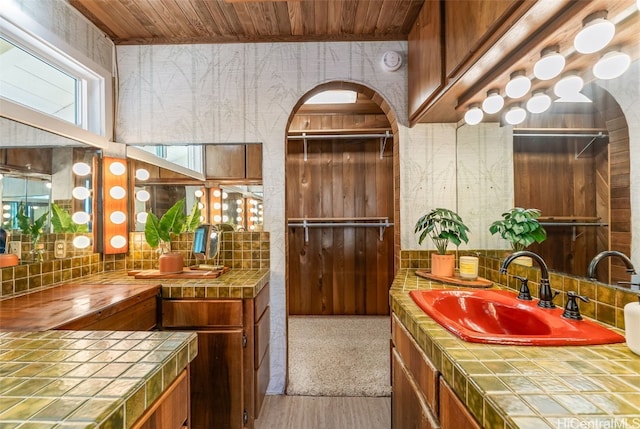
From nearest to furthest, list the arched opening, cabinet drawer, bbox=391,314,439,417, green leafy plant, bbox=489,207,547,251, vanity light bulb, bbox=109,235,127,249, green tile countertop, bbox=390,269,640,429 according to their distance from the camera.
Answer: green tile countertop, bbox=390,269,640,429 < cabinet drawer, bbox=391,314,439,417 < green leafy plant, bbox=489,207,547,251 < vanity light bulb, bbox=109,235,127,249 < the arched opening

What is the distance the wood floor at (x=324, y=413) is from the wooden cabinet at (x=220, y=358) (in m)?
0.23

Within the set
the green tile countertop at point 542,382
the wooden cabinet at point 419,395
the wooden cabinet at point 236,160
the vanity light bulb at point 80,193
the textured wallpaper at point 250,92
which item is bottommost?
the wooden cabinet at point 419,395

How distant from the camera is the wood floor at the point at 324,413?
182 cm

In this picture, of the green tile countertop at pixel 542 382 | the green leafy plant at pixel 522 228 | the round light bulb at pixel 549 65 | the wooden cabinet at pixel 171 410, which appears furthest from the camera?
the green leafy plant at pixel 522 228

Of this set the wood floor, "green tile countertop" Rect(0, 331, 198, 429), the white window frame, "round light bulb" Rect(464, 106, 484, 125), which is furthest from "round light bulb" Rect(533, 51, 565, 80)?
the white window frame

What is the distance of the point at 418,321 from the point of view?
1064mm

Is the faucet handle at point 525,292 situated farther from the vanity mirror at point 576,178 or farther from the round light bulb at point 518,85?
the round light bulb at point 518,85

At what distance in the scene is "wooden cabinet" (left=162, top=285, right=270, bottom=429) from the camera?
1638mm

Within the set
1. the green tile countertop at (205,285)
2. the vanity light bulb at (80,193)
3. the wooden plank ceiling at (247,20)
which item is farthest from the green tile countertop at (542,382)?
the vanity light bulb at (80,193)

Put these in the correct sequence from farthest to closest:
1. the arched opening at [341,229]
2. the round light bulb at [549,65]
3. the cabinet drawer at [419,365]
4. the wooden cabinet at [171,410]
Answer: the arched opening at [341,229], the round light bulb at [549,65], the cabinet drawer at [419,365], the wooden cabinet at [171,410]

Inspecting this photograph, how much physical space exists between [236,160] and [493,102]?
162 cm

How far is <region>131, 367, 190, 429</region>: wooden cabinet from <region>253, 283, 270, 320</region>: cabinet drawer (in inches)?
33.6

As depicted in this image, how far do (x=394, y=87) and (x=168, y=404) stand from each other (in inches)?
83.6

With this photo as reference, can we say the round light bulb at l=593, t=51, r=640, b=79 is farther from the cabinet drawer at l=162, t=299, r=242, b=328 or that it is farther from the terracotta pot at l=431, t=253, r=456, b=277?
the cabinet drawer at l=162, t=299, r=242, b=328
